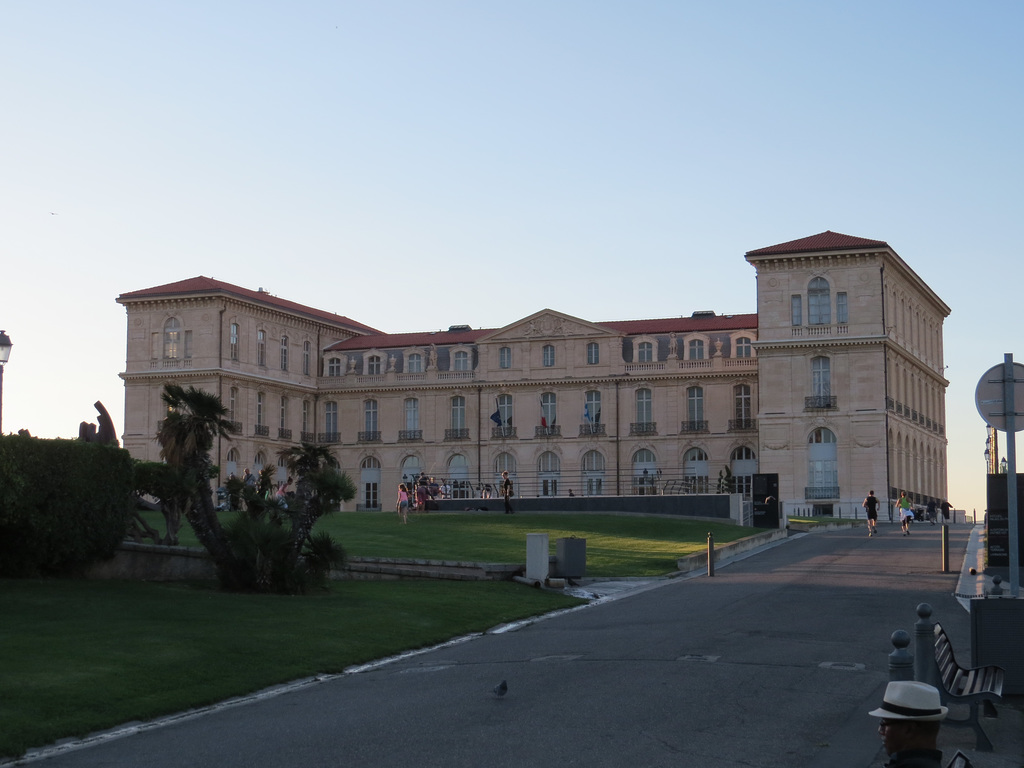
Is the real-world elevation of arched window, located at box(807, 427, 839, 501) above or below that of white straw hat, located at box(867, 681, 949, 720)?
above

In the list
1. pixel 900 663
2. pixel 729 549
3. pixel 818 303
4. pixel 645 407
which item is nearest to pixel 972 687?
pixel 900 663

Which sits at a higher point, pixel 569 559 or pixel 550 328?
pixel 550 328

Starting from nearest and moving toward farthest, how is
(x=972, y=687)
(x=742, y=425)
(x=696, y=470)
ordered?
(x=972, y=687), (x=742, y=425), (x=696, y=470)

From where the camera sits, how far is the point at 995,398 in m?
13.4

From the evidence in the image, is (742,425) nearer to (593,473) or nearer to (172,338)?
(593,473)

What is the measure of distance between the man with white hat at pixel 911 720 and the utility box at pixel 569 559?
2139 centimetres

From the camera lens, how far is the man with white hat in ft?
20.6

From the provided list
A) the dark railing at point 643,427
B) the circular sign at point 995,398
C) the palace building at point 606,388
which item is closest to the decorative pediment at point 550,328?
the palace building at point 606,388

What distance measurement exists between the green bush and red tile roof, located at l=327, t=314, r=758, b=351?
203ft

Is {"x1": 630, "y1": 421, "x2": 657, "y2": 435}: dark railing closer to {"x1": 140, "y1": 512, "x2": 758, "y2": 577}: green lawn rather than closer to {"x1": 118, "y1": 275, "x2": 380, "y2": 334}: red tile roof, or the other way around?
{"x1": 118, "y1": 275, "x2": 380, "y2": 334}: red tile roof

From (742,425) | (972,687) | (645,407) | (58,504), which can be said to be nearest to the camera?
(972,687)

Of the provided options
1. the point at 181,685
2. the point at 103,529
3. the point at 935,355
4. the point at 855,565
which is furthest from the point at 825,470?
the point at 181,685

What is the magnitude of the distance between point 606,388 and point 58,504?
63505 millimetres

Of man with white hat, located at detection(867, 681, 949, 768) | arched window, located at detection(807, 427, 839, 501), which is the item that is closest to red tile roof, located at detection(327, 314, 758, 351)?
arched window, located at detection(807, 427, 839, 501)
